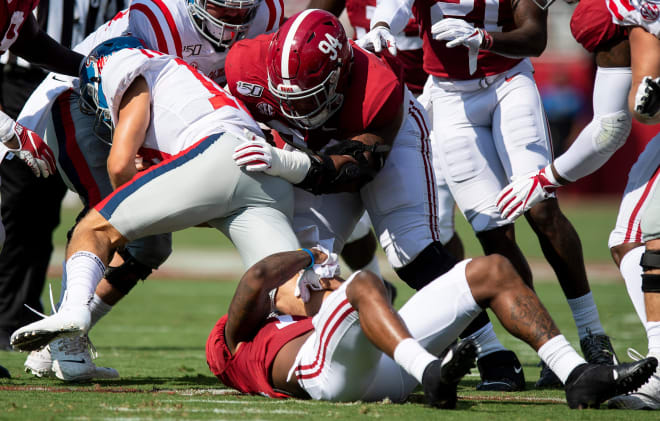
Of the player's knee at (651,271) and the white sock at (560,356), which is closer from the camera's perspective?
the white sock at (560,356)

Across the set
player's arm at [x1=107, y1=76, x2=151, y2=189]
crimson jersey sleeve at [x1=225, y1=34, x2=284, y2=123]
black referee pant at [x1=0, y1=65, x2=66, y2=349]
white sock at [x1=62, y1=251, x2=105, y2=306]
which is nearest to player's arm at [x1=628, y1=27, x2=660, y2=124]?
crimson jersey sleeve at [x1=225, y1=34, x2=284, y2=123]

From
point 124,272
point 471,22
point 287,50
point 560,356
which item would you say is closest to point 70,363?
point 124,272

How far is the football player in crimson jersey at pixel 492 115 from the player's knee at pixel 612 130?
0.67 metres

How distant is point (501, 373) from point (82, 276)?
1.85m

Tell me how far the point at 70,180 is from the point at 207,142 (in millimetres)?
1046

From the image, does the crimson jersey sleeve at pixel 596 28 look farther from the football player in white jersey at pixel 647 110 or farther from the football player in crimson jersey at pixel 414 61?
the football player in crimson jersey at pixel 414 61

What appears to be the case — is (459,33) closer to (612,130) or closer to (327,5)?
(612,130)

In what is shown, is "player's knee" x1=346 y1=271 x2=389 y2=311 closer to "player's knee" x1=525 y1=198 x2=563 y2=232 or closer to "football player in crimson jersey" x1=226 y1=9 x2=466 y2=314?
"football player in crimson jersey" x1=226 y1=9 x2=466 y2=314

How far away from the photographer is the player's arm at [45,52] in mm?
4441

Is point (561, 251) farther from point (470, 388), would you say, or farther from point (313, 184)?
point (313, 184)

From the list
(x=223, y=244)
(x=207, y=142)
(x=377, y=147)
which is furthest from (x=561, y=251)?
(x=223, y=244)

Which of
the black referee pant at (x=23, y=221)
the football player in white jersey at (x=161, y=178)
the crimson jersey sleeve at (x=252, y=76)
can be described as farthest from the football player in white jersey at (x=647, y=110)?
the black referee pant at (x=23, y=221)

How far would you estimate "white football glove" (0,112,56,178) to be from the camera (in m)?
3.92

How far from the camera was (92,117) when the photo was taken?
4328 millimetres
